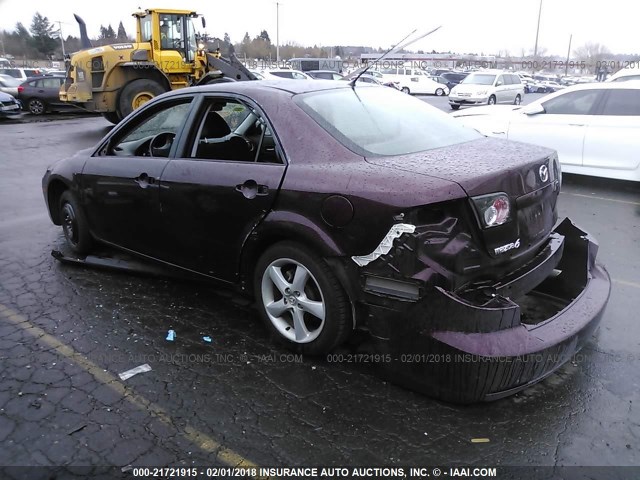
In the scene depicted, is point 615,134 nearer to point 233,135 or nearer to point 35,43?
point 233,135

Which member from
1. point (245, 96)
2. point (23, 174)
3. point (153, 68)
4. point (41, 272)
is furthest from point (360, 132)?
point (153, 68)

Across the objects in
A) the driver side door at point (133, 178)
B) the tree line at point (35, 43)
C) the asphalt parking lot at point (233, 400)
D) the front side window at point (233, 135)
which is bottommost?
the asphalt parking lot at point (233, 400)

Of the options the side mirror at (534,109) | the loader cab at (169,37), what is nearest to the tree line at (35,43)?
the loader cab at (169,37)

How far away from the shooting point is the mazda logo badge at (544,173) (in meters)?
3.05

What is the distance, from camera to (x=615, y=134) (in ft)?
24.2

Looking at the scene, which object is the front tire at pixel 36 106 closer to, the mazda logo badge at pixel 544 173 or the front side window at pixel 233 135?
the front side window at pixel 233 135

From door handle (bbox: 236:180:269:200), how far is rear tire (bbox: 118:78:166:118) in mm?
12748

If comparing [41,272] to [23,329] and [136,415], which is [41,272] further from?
[136,415]

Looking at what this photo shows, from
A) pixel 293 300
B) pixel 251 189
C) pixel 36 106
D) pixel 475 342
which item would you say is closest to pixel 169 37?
pixel 36 106

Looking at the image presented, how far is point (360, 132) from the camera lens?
3.27 m

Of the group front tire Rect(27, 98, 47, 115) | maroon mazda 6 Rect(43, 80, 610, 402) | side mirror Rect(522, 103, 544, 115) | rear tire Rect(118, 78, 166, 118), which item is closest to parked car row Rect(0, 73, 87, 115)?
front tire Rect(27, 98, 47, 115)

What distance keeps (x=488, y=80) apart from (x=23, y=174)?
2010cm

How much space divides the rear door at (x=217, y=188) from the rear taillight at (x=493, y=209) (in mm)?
1168

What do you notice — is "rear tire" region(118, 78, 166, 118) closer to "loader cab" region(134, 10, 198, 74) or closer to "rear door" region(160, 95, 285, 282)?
"loader cab" region(134, 10, 198, 74)
